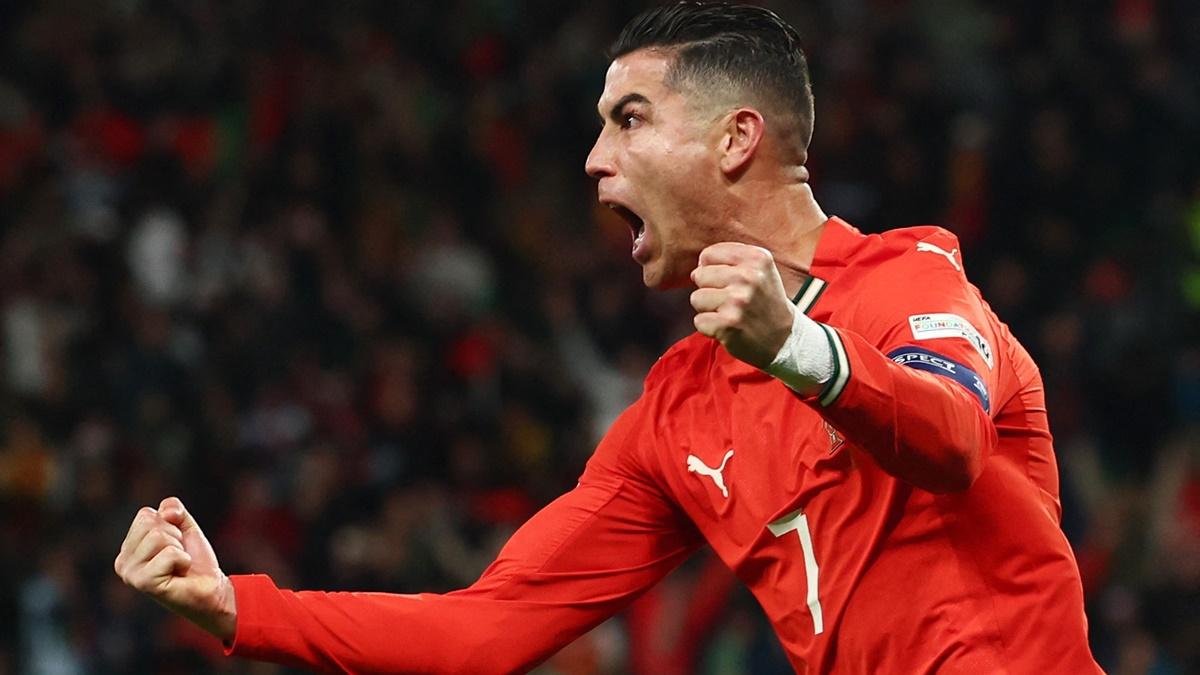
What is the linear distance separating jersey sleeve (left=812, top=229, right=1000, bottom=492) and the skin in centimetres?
41

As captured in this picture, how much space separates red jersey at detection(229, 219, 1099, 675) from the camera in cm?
302

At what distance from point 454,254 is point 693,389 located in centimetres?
706

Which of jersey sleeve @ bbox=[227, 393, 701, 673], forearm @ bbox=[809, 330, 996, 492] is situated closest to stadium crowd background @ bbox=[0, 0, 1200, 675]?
jersey sleeve @ bbox=[227, 393, 701, 673]

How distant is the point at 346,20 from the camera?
1203 centimetres

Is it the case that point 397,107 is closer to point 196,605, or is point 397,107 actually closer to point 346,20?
point 346,20

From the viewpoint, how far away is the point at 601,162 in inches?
133

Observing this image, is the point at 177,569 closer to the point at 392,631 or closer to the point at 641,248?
the point at 392,631

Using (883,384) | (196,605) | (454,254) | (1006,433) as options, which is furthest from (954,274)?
→ (454,254)

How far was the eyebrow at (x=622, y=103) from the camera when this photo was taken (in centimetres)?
336

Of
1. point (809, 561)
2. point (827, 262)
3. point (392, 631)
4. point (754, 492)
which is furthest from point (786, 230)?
point (392, 631)

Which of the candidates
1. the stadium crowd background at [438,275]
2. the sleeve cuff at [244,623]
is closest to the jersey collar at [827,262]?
the sleeve cuff at [244,623]

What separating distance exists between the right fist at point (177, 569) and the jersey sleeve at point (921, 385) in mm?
1200

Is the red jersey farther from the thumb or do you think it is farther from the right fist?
the thumb

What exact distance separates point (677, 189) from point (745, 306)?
822mm
